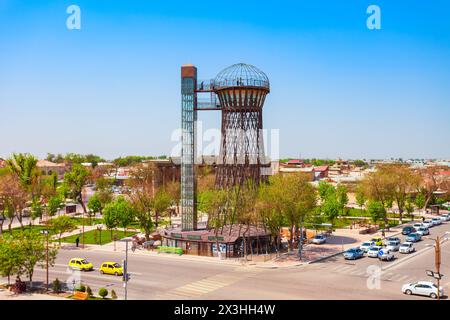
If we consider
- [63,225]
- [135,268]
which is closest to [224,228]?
[135,268]

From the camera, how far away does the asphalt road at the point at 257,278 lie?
40094 millimetres

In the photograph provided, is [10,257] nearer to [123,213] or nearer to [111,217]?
[111,217]

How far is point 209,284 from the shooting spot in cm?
4375

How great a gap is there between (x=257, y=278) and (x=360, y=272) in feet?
38.1

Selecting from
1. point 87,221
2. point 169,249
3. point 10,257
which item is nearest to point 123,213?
point 169,249

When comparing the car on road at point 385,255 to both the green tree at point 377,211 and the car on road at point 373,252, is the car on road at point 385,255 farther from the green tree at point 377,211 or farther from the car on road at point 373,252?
the green tree at point 377,211

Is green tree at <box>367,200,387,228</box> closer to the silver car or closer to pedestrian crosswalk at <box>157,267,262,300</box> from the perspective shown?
the silver car

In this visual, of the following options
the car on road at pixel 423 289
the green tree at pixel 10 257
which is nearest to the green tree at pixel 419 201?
the car on road at pixel 423 289

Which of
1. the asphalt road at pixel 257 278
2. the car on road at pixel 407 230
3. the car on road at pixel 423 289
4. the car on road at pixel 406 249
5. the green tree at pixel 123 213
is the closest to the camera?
the car on road at pixel 423 289

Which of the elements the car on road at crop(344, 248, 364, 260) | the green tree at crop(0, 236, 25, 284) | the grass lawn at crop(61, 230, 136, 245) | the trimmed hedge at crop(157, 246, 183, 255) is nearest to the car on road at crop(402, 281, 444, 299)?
the car on road at crop(344, 248, 364, 260)

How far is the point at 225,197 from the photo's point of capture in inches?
2435
